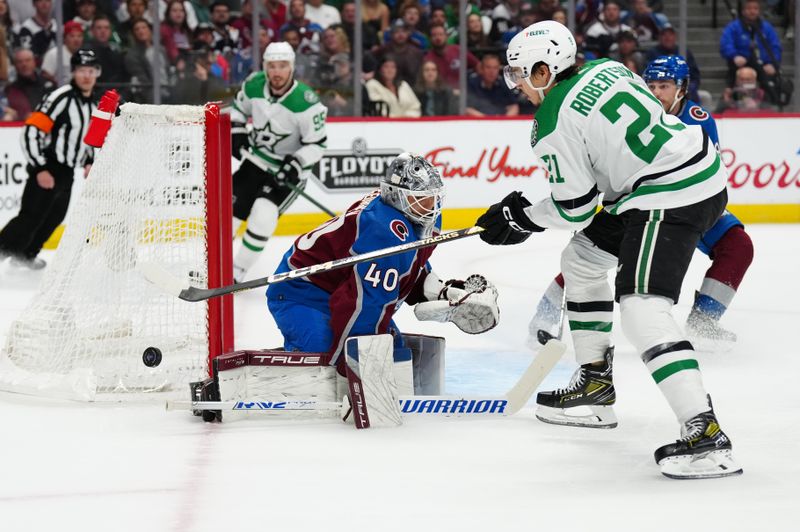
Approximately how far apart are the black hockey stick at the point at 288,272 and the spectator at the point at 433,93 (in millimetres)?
4801

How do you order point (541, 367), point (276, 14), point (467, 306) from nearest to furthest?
point (541, 367)
point (467, 306)
point (276, 14)

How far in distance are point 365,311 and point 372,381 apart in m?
0.18

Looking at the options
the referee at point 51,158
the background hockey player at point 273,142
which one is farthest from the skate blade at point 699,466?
the referee at point 51,158

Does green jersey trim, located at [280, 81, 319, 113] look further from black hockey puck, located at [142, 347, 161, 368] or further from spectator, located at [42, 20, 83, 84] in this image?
black hockey puck, located at [142, 347, 161, 368]

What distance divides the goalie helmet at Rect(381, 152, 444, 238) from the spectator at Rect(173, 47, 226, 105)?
4.57 m

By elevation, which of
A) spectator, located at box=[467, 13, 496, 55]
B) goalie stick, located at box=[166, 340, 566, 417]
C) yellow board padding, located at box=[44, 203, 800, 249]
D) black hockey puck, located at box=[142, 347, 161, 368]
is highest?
spectator, located at box=[467, 13, 496, 55]

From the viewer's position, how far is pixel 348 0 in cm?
783

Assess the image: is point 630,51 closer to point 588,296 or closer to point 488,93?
point 488,93

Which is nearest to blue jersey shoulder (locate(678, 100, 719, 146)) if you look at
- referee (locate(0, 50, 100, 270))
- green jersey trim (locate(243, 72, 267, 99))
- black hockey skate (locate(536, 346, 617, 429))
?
black hockey skate (locate(536, 346, 617, 429))

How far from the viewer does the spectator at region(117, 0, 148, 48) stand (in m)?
7.43

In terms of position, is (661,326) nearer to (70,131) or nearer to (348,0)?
(70,131)

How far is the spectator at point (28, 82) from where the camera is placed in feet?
23.7

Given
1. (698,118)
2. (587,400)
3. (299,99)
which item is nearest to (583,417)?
(587,400)

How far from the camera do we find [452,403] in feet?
10.5
